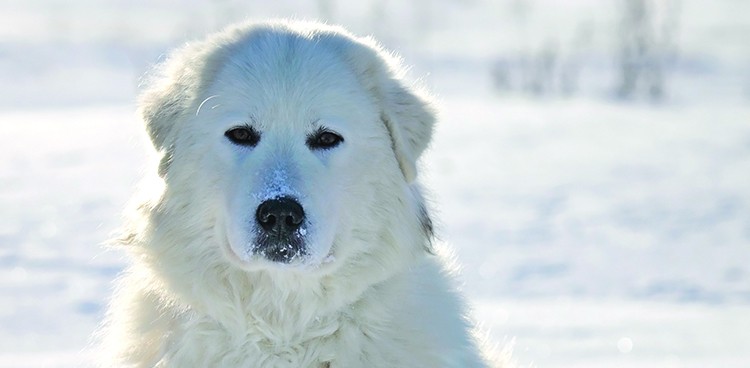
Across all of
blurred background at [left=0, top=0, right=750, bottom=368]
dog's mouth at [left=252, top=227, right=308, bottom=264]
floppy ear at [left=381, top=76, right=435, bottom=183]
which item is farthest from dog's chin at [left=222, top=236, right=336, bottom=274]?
blurred background at [left=0, top=0, right=750, bottom=368]

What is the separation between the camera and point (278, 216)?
3719 mm

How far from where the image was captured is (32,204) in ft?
39.5

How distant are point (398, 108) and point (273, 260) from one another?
825 millimetres

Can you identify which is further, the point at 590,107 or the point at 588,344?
the point at 590,107

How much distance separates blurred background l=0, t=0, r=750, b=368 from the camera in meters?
8.48

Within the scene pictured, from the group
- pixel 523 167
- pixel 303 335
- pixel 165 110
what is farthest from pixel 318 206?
pixel 523 167

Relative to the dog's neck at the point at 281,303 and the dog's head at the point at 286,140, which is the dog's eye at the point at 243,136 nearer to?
the dog's head at the point at 286,140

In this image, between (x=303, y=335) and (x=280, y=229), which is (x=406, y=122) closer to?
(x=280, y=229)

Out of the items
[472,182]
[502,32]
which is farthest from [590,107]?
[502,32]

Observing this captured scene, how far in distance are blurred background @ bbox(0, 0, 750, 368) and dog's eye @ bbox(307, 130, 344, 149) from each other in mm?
498

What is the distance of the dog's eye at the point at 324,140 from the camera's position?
4.00 m

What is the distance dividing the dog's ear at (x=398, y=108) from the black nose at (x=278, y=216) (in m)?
0.59

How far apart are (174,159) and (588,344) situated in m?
4.60

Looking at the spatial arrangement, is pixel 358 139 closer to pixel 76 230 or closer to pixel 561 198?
pixel 76 230
